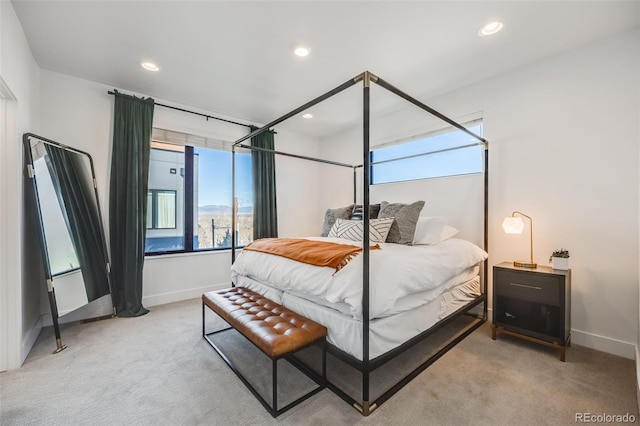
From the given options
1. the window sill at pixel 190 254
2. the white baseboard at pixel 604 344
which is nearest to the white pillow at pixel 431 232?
the white baseboard at pixel 604 344

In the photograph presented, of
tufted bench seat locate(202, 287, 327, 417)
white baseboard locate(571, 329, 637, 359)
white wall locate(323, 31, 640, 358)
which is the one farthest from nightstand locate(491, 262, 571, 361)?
tufted bench seat locate(202, 287, 327, 417)

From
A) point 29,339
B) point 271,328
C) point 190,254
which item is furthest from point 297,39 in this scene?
point 29,339

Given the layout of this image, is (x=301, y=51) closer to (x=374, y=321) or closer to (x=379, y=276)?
(x=379, y=276)

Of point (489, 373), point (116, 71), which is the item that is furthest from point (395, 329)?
point (116, 71)

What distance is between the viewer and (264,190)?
409 cm

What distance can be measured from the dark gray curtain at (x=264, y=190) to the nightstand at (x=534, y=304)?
292cm

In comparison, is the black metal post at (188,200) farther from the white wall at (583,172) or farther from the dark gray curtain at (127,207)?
the white wall at (583,172)

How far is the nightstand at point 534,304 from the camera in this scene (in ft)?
6.80

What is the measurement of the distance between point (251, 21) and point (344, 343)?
2.37m

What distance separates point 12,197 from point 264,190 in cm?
255

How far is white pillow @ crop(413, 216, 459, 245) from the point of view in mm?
2705

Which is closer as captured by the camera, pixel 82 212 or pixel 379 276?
pixel 379 276

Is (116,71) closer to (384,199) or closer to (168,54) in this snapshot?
(168,54)
